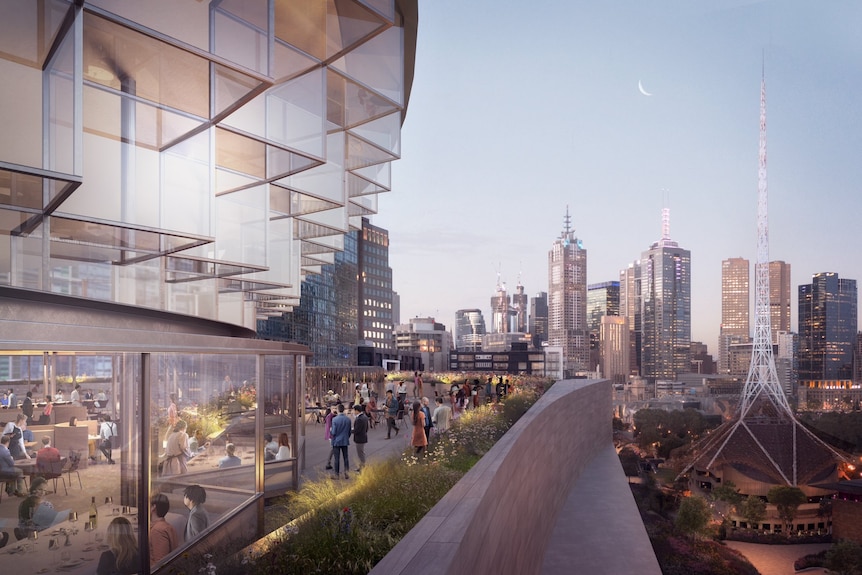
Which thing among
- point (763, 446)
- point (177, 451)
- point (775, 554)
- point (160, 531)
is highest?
point (177, 451)

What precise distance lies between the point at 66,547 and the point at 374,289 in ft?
474

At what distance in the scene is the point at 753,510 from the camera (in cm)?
6919

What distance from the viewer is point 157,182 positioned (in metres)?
8.55

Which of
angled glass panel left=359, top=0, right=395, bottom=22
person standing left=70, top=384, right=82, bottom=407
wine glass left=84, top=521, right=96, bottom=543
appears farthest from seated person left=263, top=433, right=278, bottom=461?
angled glass panel left=359, top=0, right=395, bottom=22

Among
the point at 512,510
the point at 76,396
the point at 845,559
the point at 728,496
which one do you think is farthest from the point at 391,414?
the point at 728,496

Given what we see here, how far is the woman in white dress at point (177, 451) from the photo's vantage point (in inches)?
257

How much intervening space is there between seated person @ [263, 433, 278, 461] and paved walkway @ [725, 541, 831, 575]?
60290 millimetres

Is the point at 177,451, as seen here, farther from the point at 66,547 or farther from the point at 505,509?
the point at 505,509

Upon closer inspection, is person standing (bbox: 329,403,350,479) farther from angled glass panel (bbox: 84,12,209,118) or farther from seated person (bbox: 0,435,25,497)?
seated person (bbox: 0,435,25,497)

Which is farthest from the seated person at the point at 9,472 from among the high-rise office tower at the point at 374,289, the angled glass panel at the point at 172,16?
the high-rise office tower at the point at 374,289

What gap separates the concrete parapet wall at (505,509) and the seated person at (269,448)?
13.2 feet

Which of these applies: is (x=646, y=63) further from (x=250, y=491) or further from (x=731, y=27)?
(x=250, y=491)

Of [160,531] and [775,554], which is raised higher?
[160,531]

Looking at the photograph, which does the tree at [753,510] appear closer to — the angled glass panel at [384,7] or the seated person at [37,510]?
the angled glass panel at [384,7]
